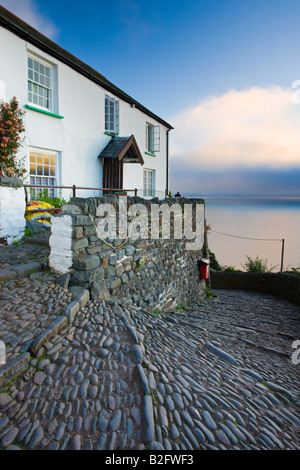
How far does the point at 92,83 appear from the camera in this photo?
1074 cm

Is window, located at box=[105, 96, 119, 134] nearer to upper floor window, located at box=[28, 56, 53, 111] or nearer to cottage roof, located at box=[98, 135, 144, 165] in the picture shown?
cottage roof, located at box=[98, 135, 144, 165]

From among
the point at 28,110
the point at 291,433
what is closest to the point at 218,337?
the point at 291,433

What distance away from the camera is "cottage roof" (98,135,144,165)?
1113 cm

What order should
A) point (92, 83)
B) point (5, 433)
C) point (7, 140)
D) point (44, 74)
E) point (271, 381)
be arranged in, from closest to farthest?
point (5, 433) → point (271, 381) → point (7, 140) → point (44, 74) → point (92, 83)

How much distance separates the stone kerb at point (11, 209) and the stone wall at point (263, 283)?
37.4ft

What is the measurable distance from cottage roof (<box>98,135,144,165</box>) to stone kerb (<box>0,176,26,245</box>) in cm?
617

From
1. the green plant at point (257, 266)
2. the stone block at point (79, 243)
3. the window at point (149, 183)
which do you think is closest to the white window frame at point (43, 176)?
the stone block at point (79, 243)

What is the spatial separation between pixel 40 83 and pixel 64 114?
1.17m

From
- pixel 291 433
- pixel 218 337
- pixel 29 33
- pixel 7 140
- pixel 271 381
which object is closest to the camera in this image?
pixel 291 433

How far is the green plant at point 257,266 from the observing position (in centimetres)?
1524

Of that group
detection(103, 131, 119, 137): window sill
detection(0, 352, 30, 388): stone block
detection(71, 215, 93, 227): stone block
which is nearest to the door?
detection(103, 131, 119, 137): window sill

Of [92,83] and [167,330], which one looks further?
[92,83]

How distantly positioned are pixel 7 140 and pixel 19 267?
4.97 metres
